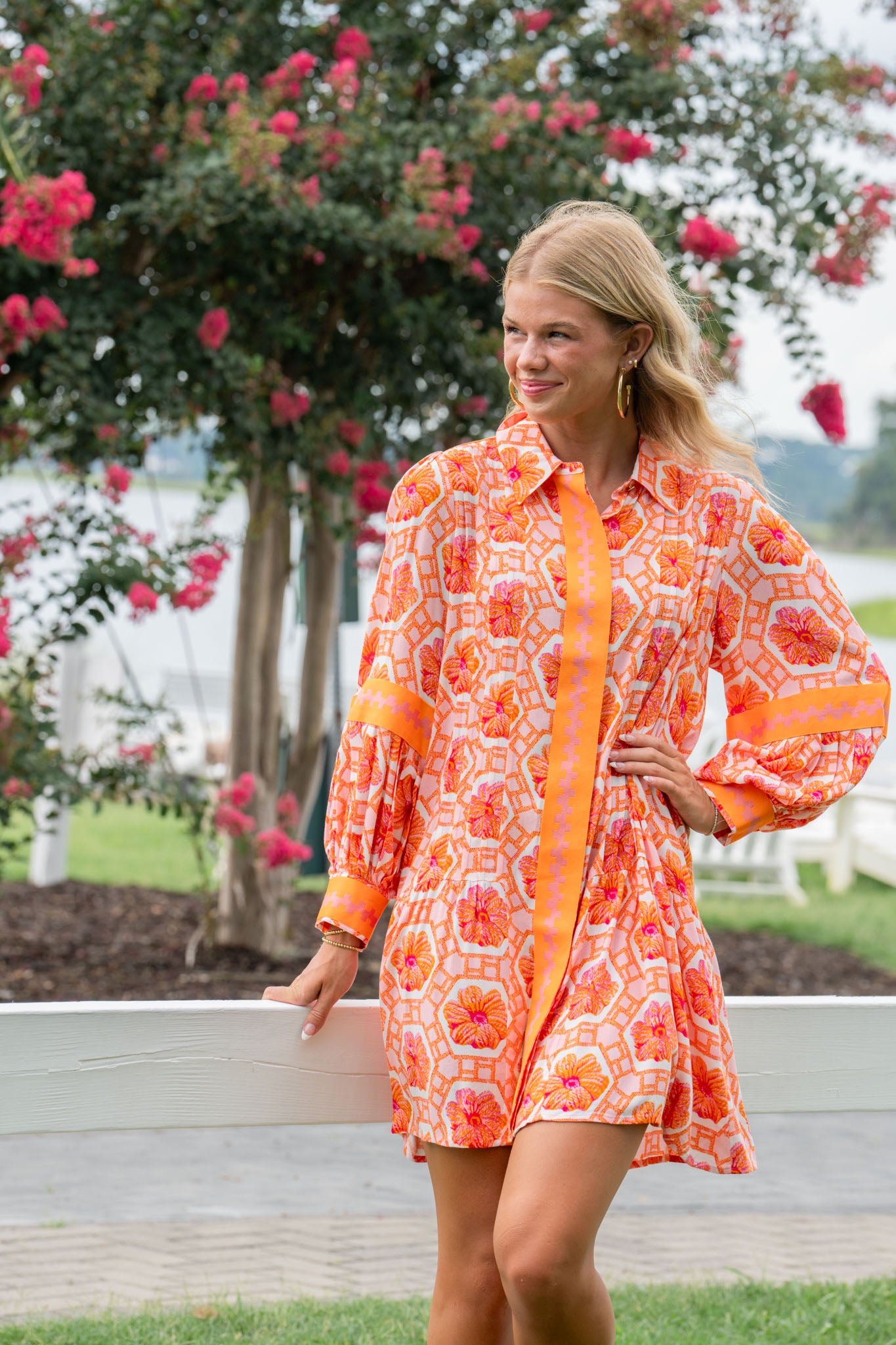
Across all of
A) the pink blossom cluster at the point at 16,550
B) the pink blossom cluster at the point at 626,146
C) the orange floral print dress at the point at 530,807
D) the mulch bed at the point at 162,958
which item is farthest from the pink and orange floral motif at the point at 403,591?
the mulch bed at the point at 162,958

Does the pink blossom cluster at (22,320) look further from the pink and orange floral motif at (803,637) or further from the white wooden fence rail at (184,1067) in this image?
the pink and orange floral motif at (803,637)

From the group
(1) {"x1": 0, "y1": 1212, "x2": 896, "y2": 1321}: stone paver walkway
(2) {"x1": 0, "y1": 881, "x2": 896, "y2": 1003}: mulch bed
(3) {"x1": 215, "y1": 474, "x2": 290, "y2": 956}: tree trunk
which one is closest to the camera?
(1) {"x1": 0, "y1": 1212, "x2": 896, "y2": 1321}: stone paver walkway

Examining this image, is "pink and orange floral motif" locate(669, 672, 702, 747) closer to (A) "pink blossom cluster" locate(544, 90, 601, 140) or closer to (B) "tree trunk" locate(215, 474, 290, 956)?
(A) "pink blossom cluster" locate(544, 90, 601, 140)

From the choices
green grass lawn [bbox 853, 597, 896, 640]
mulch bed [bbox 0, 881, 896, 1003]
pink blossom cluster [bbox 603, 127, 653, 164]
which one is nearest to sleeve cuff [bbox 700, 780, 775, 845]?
pink blossom cluster [bbox 603, 127, 653, 164]

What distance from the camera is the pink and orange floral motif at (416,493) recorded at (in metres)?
2.06

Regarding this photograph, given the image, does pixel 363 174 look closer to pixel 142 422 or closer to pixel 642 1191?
pixel 142 422

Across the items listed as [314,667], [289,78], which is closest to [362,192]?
[289,78]

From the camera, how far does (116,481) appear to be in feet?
14.6

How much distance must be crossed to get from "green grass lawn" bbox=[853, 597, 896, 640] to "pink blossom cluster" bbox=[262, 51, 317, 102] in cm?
1063

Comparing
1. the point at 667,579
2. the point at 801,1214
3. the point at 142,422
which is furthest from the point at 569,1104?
the point at 142,422

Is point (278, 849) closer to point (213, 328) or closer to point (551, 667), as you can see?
point (213, 328)

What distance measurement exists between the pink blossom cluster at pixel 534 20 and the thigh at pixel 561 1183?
4030 mm

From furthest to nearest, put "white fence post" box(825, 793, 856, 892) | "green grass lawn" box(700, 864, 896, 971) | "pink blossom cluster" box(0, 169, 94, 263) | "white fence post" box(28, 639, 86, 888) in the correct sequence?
"white fence post" box(825, 793, 856, 892) < "green grass lawn" box(700, 864, 896, 971) < "white fence post" box(28, 639, 86, 888) < "pink blossom cluster" box(0, 169, 94, 263)

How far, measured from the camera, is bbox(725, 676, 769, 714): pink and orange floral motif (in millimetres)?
2254
